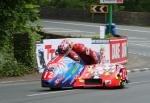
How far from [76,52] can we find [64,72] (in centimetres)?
114

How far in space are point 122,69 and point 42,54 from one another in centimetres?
679

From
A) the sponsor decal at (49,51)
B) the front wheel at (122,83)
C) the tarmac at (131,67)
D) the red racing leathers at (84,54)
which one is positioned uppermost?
the red racing leathers at (84,54)

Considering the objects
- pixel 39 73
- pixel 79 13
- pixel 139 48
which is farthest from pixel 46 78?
pixel 79 13

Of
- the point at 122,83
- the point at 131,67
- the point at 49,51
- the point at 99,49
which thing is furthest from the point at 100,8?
the point at 122,83

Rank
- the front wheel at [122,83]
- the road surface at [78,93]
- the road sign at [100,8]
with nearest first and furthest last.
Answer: the road surface at [78,93], the front wheel at [122,83], the road sign at [100,8]

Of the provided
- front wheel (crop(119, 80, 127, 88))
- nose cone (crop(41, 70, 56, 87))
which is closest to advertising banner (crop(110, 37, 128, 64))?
front wheel (crop(119, 80, 127, 88))

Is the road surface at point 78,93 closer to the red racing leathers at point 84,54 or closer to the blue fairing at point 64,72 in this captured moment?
the blue fairing at point 64,72

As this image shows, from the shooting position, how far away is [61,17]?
60875 mm

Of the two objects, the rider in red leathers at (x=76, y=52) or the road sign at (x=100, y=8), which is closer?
the rider in red leathers at (x=76, y=52)

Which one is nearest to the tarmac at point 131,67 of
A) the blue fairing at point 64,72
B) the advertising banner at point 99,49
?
the advertising banner at point 99,49

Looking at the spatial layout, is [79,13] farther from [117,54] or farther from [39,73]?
[39,73]

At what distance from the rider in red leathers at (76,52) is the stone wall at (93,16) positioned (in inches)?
1381

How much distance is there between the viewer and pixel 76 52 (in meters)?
17.4

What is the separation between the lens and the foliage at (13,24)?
75.6ft
